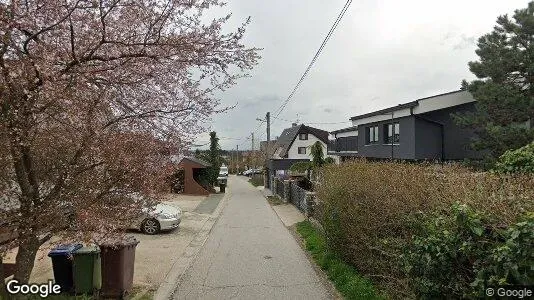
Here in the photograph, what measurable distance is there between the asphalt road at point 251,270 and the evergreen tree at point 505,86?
8.62 metres

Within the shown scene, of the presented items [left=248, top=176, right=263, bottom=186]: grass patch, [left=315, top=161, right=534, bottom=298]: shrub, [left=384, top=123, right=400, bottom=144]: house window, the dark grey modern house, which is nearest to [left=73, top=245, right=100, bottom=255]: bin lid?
[left=315, top=161, right=534, bottom=298]: shrub

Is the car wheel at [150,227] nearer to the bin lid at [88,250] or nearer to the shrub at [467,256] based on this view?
the bin lid at [88,250]

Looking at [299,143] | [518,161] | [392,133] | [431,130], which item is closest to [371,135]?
[392,133]

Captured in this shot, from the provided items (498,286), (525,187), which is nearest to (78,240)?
(498,286)

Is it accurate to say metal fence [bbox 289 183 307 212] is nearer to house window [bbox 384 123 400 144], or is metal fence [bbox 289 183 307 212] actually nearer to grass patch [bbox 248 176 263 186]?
house window [bbox 384 123 400 144]

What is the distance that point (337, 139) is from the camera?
42.3 metres

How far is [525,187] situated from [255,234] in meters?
12.2

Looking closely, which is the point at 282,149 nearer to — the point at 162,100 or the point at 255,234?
the point at 255,234

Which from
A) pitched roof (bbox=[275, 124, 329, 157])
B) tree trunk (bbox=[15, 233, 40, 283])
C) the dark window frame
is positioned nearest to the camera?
tree trunk (bbox=[15, 233, 40, 283])

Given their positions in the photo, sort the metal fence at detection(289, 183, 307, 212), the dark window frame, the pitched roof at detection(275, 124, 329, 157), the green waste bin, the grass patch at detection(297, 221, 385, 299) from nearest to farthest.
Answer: the grass patch at detection(297, 221, 385, 299)
the green waste bin
the metal fence at detection(289, 183, 307, 212)
the dark window frame
the pitched roof at detection(275, 124, 329, 157)

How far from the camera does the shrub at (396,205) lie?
4.66 m

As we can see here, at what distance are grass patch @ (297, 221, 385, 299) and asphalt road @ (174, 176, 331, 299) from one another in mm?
289

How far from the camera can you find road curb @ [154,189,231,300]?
8.69 m

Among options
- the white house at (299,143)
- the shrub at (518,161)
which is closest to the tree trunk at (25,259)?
the shrub at (518,161)
